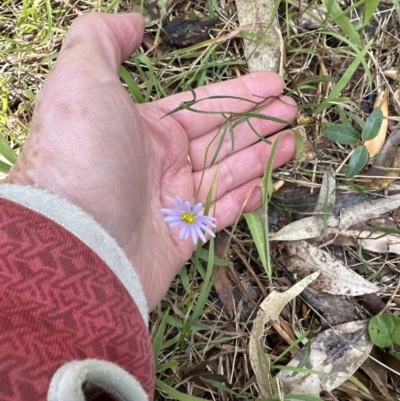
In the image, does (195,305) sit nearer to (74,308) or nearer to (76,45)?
(74,308)

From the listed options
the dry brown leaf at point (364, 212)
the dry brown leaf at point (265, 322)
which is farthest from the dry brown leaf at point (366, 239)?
the dry brown leaf at point (265, 322)

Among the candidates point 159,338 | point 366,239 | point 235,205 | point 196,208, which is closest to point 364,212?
point 366,239

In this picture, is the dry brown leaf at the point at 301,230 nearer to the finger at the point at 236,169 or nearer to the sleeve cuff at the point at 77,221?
the finger at the point at 236,169

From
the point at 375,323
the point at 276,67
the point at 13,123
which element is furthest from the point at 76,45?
the point at 375,323

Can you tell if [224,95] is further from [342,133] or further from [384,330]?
[384,330]

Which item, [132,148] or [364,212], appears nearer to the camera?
[132,148]

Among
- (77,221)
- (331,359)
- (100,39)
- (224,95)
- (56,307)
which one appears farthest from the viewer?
(224,95)
